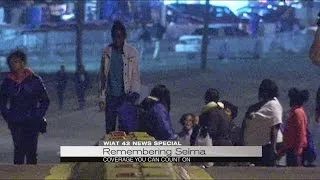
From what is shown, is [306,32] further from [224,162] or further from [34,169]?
[34,169]

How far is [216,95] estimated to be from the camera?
310 inches

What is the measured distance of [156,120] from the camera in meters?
7.33

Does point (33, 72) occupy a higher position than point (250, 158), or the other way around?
point (33, 72)

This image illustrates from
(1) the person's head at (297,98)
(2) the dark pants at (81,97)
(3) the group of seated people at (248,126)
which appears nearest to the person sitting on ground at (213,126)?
(3) the group of seated people at (248,126)

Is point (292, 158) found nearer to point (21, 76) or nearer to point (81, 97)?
point (81, 97)

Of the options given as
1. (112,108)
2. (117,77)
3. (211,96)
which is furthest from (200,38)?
(112,108)

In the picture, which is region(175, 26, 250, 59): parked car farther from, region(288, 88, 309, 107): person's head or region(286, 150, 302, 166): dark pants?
region(286, 150, 302, 166): dark pants

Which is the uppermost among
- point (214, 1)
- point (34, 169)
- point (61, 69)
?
point (214, 1)

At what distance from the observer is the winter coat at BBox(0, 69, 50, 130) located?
7441mm

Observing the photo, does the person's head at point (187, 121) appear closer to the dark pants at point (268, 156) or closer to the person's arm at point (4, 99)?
the dark pants at point (268, 156)

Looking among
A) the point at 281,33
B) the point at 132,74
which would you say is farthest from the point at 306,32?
the point at 132,74

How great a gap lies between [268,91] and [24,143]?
1876 millimetres

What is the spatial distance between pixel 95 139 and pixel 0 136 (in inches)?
28.6

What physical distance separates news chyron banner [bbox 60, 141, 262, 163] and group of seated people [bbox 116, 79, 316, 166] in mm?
160
